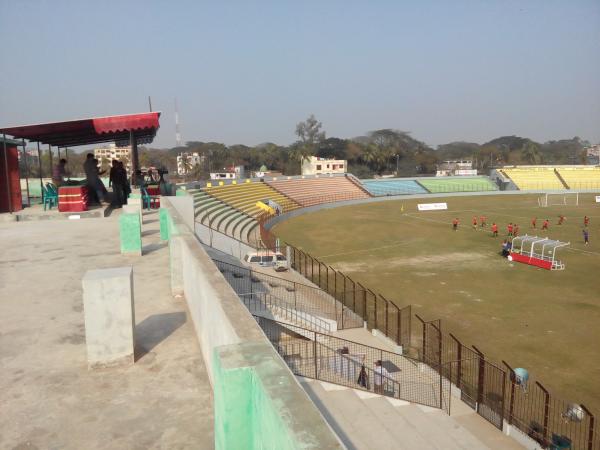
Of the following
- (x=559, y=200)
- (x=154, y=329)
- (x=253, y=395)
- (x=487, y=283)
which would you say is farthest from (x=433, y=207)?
(x=253, y=395)

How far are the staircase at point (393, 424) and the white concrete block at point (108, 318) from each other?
3.62 m

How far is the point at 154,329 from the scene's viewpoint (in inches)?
275

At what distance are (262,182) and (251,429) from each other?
5508 centimetres

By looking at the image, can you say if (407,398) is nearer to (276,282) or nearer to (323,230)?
(276,282)

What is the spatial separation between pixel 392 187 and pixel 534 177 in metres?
25.6

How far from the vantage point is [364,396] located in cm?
1024

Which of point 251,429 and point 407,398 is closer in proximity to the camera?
point 251,429

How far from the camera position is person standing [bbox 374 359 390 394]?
35.0 ft

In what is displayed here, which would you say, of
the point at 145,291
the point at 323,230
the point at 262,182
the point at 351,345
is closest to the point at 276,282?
the point at 351,345

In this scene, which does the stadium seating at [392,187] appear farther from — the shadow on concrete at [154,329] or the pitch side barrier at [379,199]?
the shadow on concrete at [154,329]

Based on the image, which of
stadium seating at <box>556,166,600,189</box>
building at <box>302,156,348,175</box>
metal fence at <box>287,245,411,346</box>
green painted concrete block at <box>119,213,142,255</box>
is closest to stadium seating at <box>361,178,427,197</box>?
stadium seating at <box>556,166,600,189</box>

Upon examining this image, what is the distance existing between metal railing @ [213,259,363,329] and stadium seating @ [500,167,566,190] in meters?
66.8

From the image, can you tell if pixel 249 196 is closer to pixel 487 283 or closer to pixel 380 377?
pixel 487 283

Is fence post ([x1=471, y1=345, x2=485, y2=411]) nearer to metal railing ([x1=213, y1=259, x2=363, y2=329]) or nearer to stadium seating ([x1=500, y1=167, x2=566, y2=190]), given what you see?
metal railing ([x1=213, y1=259, x2=363, y2=329])
